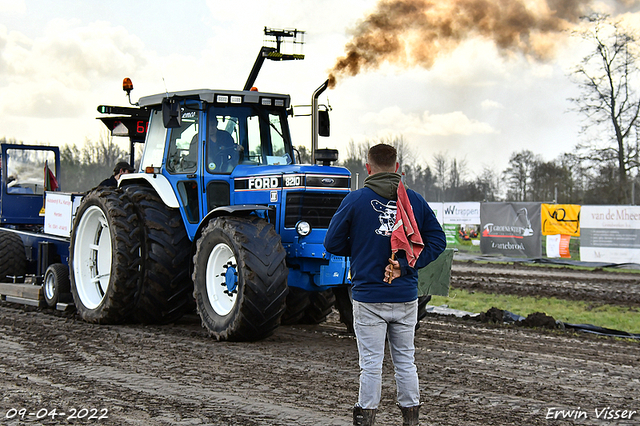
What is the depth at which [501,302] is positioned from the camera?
12492mm

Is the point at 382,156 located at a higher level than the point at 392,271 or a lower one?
higher

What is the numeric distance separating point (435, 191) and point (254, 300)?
137 ft

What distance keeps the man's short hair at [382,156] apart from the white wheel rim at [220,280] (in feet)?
11.6

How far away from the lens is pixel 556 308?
12.0m

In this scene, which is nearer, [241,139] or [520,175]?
[241,139]

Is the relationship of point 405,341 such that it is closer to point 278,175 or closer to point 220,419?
point 220,419

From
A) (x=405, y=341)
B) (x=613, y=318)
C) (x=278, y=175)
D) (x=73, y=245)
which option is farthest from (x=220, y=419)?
(x=613, y=318)

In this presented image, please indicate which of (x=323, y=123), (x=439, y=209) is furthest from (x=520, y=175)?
(x=323, y=123)

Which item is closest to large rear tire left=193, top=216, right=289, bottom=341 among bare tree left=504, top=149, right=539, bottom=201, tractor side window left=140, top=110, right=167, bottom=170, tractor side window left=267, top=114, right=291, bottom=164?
tractor side window left=267, top=114, right=291, bottom=164

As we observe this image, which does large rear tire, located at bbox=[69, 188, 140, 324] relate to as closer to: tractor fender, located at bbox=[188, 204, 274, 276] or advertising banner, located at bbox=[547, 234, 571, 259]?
tractor fender, located at bbox=[188, 204, 274, 276]

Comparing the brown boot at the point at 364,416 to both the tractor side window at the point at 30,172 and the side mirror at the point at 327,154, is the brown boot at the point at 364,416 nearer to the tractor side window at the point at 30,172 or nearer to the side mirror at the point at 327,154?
the side mirror at the point at 327,154

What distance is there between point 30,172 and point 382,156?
10.5 metres

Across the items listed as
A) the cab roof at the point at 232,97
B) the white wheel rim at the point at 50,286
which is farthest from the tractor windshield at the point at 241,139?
the white wheel rim at the point at 50,286

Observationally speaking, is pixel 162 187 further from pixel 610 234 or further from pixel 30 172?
pixel 610 234
